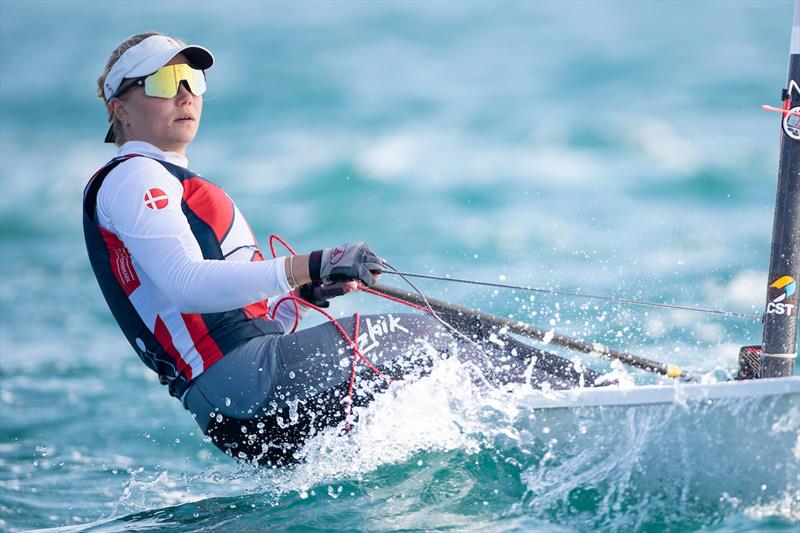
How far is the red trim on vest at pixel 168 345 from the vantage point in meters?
2.72

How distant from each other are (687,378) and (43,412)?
428cm

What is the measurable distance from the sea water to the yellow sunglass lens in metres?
1.03

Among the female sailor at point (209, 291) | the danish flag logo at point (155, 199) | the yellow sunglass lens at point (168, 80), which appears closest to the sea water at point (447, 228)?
the female sailor at point (209, 291)

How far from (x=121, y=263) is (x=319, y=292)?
1.98 feet

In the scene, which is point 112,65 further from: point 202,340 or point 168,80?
point 202,340

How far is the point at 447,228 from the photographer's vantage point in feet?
34.1

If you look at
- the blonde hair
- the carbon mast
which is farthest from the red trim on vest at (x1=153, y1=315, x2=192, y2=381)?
the carbon mast

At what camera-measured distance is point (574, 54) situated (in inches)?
572

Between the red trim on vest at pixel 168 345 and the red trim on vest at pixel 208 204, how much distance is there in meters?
0.27

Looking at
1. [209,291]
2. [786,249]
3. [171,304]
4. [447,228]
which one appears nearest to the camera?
[209,291]

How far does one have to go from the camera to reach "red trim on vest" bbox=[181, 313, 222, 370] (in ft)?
8.86

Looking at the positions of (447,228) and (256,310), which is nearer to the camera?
(256,310)

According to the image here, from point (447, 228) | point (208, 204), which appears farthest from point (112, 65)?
point (447, 228)

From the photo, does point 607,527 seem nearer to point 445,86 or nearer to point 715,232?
point 715,232
